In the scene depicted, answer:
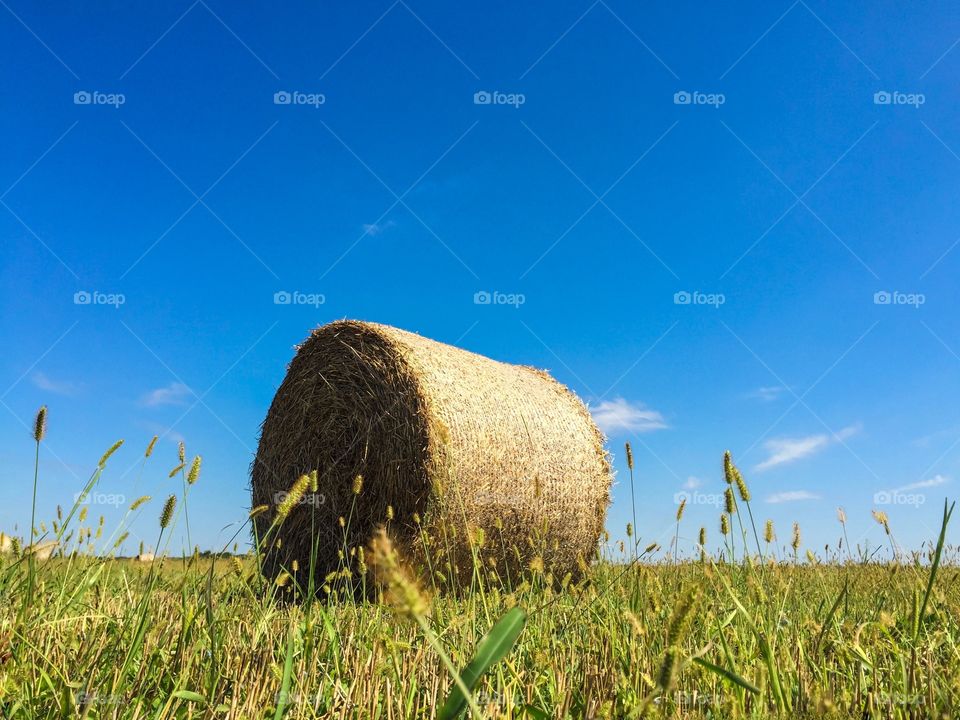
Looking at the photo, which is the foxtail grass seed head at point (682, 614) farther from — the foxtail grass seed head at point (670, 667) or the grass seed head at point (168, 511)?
the grass seed head at point (168, 511)

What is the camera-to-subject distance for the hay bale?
22.6 ft

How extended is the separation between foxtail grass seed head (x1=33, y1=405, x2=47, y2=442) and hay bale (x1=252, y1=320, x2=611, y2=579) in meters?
3.68

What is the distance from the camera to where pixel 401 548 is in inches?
266

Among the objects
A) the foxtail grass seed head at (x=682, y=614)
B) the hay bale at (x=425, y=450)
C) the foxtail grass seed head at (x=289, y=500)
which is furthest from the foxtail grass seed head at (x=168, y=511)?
the hay bale at (x=425, y=450)

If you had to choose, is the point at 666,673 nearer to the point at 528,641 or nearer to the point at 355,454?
the point at 528,641

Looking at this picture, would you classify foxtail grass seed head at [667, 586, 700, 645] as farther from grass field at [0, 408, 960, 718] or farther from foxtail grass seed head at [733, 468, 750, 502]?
foxtail grass seed head at [733, 468, 750, 502]

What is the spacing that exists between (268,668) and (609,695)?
0.95m

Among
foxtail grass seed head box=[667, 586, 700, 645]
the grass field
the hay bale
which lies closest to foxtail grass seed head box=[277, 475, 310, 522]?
the grass field

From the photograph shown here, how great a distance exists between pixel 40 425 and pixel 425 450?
13.9ft

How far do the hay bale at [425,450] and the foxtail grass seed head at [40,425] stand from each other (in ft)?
12.1

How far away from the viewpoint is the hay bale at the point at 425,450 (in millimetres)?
6887

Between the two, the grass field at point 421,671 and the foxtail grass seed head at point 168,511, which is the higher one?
the foxtail grass seed head at point 168,511

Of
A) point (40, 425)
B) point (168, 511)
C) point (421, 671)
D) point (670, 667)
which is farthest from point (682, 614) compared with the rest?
point (40, 425)

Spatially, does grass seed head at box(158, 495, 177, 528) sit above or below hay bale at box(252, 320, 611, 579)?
below
